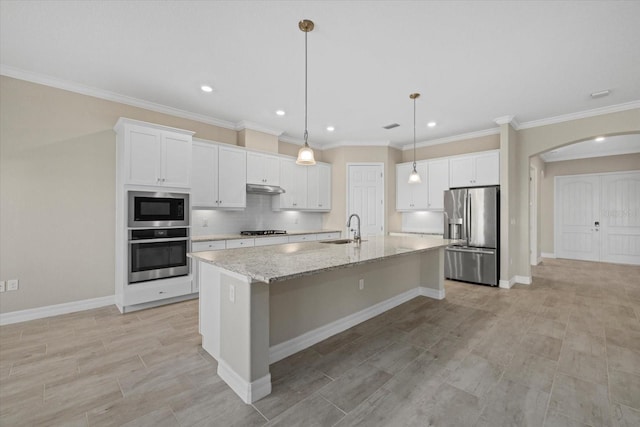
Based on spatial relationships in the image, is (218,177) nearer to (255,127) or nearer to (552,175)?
(255,127)

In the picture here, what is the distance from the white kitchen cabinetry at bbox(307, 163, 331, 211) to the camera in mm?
5910

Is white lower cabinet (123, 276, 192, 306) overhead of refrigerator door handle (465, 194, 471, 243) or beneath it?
beneath

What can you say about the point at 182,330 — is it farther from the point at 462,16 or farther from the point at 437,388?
→ the point at 462,16

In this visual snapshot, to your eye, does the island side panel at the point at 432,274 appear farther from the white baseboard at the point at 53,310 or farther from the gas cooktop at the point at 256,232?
the white baseboard at the point at 53,310

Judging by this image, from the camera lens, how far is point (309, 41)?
2607mm

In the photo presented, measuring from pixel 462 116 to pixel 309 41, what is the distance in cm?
315

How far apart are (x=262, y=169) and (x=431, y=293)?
347 centimetres

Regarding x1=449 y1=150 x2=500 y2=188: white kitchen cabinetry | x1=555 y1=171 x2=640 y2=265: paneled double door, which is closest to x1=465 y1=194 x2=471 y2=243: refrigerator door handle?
x1=449 y1=150 x2=500 y2=188: white kitchen cabinetry

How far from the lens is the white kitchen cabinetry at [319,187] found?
5.91 meters

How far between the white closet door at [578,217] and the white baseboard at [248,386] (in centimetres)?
916

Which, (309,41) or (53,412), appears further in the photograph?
(309,41)

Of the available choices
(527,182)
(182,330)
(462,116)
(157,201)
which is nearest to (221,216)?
(157,201)

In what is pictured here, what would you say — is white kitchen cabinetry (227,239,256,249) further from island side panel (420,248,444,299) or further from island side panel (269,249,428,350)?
island side panel (420,248,444,299)

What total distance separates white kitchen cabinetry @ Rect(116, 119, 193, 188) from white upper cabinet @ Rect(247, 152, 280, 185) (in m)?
1.14
